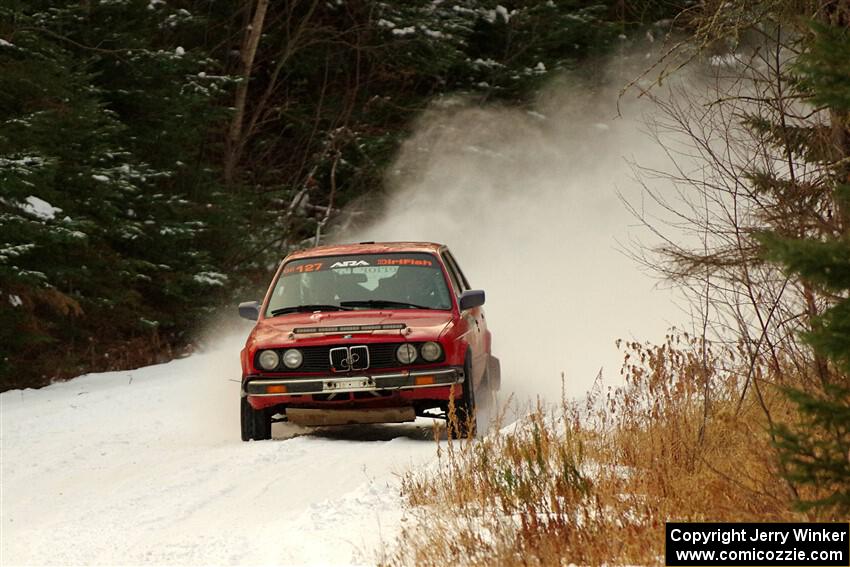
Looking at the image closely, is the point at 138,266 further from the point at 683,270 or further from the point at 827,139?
the point at 827,139

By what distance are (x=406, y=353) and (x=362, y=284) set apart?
4.86 ft

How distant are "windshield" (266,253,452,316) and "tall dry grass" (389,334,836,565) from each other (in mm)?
2788

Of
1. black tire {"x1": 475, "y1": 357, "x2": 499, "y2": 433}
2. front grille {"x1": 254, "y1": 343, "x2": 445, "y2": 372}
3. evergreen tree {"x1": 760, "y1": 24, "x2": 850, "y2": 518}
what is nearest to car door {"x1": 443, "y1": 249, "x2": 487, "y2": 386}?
black tire {"x1": 475, "y1": 357, "x2": 499, "y2": 433}

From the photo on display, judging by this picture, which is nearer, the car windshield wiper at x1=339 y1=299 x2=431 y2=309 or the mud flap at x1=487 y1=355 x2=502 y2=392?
the car windshield wiper at x1=339 y1=299 x2=431 y2=309

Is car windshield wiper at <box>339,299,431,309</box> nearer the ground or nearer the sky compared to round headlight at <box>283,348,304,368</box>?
nearer the sky

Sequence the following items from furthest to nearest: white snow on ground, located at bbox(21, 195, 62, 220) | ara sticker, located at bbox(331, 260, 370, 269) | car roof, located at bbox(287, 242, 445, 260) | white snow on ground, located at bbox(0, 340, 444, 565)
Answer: white snow on ground, located at bbox(21, 195, 62, 220) → car roof, located at bbox(287, 242, 445, 260) → ara sticker, located at bbox(331, 260, 370, 269) → white snow on ground, located at bbox(0, 340, 444, 565)

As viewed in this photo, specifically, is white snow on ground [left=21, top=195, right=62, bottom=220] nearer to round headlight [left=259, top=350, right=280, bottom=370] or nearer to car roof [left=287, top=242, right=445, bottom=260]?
car roof [left=287, top=242, right=445, bottom=260]

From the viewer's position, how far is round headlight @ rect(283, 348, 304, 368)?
10.1 m

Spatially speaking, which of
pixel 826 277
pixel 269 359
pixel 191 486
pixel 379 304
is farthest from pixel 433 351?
pixel 826 277

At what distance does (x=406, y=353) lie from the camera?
10000mm

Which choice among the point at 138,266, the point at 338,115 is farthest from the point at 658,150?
the point at 138,266

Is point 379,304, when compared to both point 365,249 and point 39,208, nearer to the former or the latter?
point 365,249

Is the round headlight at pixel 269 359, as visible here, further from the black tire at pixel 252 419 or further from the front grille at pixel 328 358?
the black tire at pixel 252 419

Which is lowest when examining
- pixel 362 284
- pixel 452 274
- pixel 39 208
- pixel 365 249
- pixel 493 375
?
pixel 493 375
